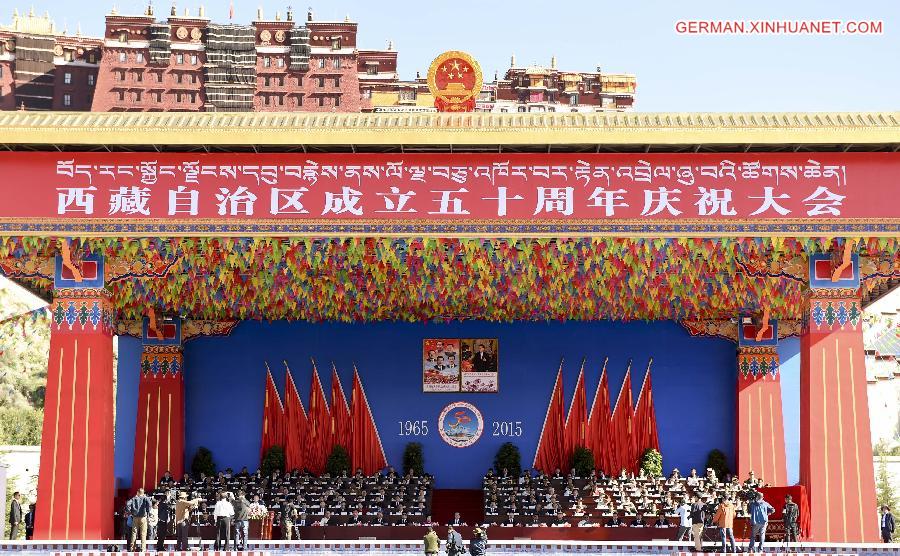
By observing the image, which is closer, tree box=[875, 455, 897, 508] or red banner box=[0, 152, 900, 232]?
red banner box=[0, 152, 900, 232]

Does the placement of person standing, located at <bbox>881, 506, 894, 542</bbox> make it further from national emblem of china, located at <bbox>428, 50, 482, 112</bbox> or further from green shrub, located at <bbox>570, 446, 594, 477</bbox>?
national emblem of china, located at <bbox>428, 50, 482, 112</bbox>

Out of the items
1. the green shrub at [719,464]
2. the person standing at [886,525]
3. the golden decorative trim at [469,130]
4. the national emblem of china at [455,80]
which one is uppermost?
the national emblem of china at [455,80]

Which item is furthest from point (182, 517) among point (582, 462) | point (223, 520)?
point (582, 462)

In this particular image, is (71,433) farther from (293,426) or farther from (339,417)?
(339,417)

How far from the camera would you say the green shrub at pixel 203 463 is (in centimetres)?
2683

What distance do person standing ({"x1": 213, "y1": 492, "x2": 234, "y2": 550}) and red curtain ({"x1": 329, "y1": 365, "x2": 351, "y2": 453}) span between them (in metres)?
8.42

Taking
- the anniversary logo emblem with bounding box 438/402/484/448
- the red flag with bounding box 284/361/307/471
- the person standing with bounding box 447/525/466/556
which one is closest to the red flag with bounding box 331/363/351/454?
the red flag with bounding box 284/361/307/471

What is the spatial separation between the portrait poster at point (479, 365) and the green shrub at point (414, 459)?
1.66 metres

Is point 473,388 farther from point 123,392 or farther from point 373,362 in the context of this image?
point 123,392

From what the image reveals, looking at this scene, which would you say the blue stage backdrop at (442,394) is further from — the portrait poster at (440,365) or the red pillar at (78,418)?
the red pillar at (78,418)

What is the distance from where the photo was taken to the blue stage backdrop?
1077 inches

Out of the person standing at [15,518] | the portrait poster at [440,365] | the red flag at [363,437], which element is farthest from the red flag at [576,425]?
the person standing at [15,518]

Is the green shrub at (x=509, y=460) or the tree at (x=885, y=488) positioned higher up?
the green shrub at (x=509, y=460)

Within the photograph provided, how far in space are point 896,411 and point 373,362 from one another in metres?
30.4
